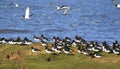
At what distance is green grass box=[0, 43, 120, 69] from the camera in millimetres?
34594

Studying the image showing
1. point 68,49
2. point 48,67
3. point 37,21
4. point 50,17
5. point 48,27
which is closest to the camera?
point 48,67

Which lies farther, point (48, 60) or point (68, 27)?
point (68, 27)

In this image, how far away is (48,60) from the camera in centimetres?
3753

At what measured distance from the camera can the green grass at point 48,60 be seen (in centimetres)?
3459

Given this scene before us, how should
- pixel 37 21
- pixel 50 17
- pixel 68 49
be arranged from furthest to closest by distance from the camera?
pixel 50 17 → pixel 37 21 → pixel 68 49

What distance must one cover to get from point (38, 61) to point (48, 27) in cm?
4751

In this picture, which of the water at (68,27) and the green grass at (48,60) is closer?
the green grass at (48,60)

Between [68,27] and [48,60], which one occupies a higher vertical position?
[48,60]

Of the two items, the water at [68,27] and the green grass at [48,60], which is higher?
the green grass at [48,60]

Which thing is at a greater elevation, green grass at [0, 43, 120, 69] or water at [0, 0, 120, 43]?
green grass at [0, 43, 120, 69]

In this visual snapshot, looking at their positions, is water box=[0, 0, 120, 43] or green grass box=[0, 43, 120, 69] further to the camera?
water box=[0, 0, 120, 43]

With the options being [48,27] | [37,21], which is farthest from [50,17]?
[48,27]

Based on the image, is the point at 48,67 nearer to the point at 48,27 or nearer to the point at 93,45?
the point at 93,45

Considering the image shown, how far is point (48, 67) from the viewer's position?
3419 cm
